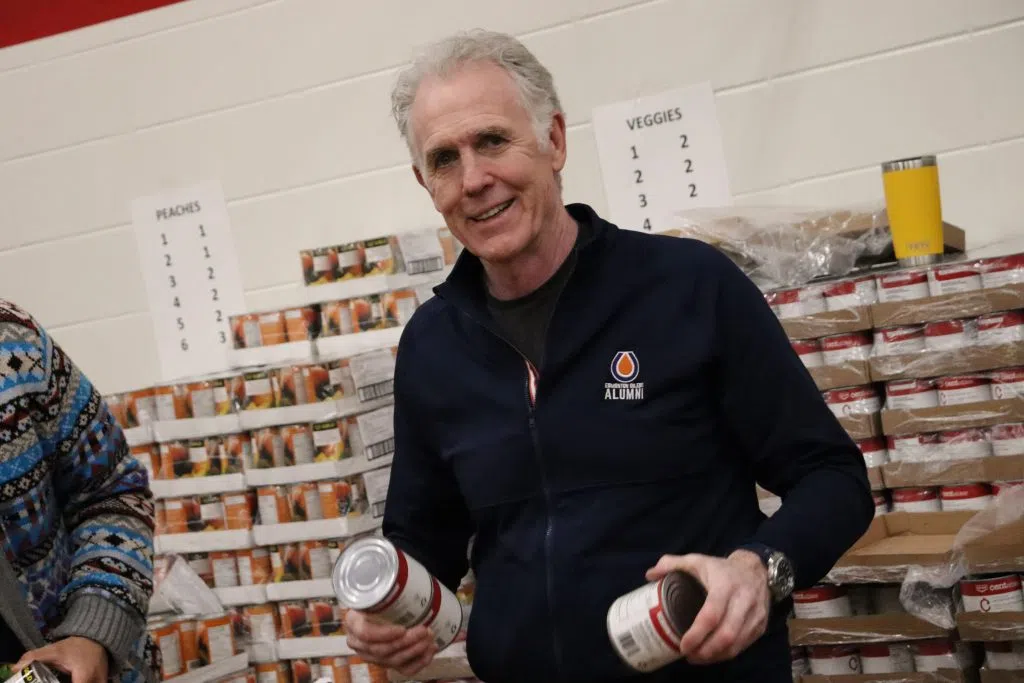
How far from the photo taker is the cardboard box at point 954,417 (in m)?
3.07

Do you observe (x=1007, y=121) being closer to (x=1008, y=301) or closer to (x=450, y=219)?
(x=1008, y=301)

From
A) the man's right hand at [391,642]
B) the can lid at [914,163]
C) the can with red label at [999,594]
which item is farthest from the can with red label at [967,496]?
the man's right hand at [391,642]

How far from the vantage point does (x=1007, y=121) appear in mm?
3828

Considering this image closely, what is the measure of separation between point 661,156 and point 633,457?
261 cm

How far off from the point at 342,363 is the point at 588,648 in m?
2.21

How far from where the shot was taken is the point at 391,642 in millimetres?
1688

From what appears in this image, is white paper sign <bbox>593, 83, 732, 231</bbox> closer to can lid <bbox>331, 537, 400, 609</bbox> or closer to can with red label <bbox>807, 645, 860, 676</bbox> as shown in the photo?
can with red label <bbox>807, 645, 860, 676</bbox>

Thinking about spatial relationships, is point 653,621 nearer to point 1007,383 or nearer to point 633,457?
point 633,457

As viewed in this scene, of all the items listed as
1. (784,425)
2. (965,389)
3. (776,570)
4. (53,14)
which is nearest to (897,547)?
(965,389)

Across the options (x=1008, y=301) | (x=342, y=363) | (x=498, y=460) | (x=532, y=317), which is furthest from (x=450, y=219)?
(x=342, y=363)

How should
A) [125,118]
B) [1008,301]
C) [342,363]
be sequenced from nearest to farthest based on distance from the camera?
[1008,301], [342,363], [125,118]

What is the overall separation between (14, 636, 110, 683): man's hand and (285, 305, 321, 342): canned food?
218 centimetres

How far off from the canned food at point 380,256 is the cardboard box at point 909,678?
1710 millimetres

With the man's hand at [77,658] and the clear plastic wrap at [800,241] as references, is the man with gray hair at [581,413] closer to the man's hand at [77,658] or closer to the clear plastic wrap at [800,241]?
the man's hand at [77,658]
